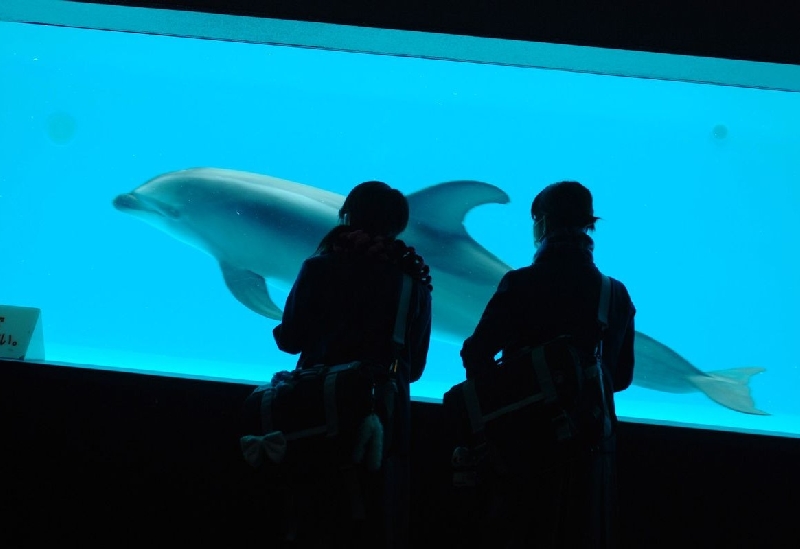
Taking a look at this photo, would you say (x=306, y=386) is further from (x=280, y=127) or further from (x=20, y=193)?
(x=280, y=127)

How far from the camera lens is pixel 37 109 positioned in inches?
267

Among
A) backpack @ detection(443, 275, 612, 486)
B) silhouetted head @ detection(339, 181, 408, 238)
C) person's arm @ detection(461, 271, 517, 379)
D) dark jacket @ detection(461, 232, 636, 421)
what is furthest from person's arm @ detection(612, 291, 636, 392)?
silhouetted head @ detection(339, 181, 408, 238)

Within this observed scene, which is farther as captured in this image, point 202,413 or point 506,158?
point 506,158

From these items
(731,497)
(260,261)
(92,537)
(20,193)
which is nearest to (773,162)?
(731,497)

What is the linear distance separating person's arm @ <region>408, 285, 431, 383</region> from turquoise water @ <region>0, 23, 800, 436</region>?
2258 mm

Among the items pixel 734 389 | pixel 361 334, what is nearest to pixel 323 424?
pixel 361 334

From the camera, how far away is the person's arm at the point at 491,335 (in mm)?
2027

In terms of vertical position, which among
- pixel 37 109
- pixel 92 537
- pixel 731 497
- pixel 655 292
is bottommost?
pixel 92 537

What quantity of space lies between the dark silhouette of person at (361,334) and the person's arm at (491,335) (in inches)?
7.8

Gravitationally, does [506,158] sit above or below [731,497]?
above

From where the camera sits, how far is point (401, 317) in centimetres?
203

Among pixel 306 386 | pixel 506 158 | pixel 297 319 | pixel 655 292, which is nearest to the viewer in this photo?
pixel 306 386

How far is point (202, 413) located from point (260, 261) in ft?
5.14

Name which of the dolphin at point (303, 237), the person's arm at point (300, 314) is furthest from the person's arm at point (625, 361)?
the dolphin at point (303, 237)
